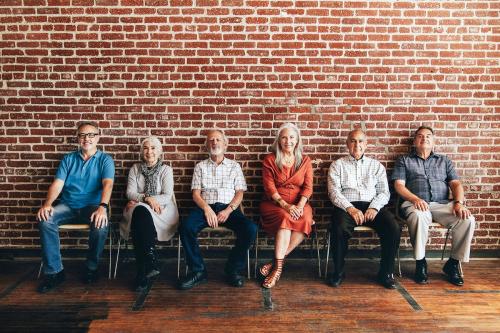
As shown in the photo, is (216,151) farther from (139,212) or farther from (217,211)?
(139,212)

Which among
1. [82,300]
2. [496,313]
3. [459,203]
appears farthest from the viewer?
[459,203]

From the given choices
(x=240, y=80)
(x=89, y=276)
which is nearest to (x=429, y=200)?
(x=240, y=80)

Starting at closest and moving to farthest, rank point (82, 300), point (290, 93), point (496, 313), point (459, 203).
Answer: point (496, 313), point (82, 300), point (459, 203), point (290, 93)

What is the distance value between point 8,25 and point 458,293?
16.6ft

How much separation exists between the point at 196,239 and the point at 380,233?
175 cm

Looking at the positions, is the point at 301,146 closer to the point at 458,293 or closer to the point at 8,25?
the point at 458,293

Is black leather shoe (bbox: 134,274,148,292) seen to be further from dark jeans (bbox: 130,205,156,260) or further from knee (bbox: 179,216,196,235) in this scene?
knee (bbox: 179,216,196,235)

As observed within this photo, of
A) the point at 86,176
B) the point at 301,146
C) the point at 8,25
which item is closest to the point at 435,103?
the point at 301,146

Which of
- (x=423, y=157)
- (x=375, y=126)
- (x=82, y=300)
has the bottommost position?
(x=82, y=300)

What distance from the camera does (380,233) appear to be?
4.16 meters

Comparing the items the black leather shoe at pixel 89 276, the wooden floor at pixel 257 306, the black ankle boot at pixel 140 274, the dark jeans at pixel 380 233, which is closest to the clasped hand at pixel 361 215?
the dark jeans at pixel 380 233

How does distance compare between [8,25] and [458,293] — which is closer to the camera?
[458,293]

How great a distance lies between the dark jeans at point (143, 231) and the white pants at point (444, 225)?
2464 mm

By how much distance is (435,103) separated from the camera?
462 centimetres
